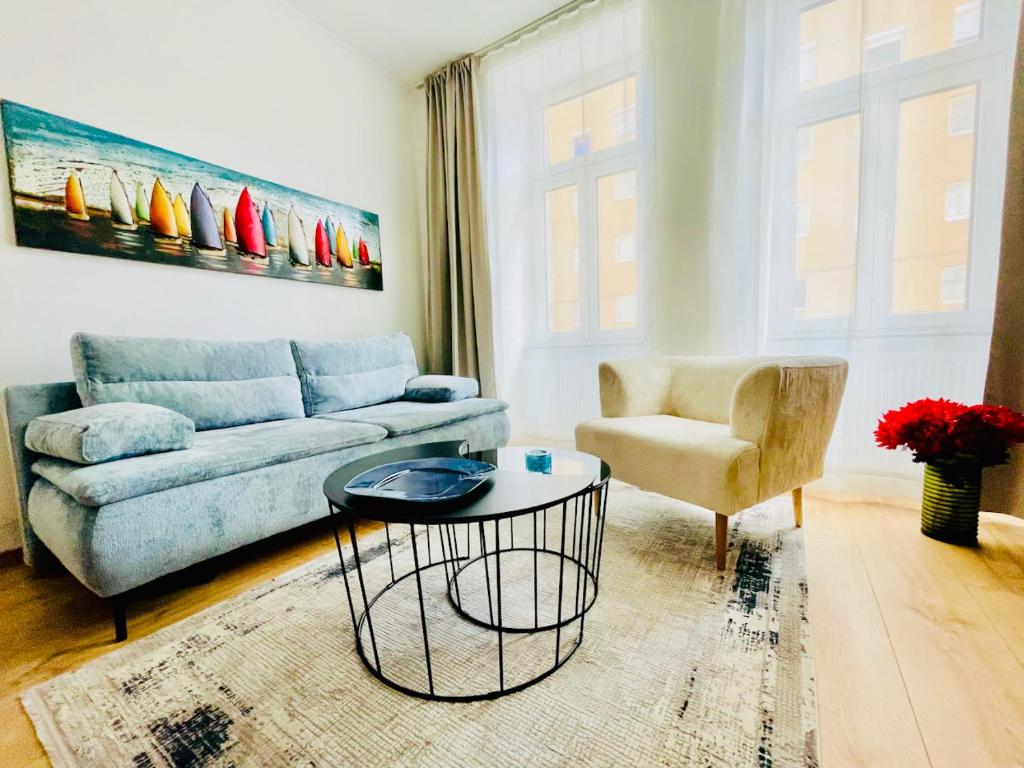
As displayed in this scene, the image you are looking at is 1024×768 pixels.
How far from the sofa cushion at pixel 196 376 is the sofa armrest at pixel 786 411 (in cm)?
198

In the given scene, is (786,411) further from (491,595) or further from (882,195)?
(882,195)

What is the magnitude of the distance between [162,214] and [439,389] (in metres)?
1.53

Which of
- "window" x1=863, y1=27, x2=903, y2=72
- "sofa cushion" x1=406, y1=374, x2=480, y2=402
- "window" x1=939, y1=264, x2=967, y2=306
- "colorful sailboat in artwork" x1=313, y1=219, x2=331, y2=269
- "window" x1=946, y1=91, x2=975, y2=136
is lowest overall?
"sofa cushion" x1=406, y1=374, x2=480, y2=402

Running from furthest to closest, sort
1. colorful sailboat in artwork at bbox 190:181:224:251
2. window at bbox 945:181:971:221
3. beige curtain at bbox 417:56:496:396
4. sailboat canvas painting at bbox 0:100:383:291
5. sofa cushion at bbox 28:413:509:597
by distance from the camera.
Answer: beige curtain at bbox 417:56:496:396 < colorful sailboat in artwork at bbox 190:181:224:251 < window at bbox 945:181:971:221 < sailboat canvas painting at bbox 0:100:383:291 < sofa cushion at bbox 28:413:509:597

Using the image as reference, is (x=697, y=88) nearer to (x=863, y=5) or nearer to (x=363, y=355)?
(x=863, y=5)

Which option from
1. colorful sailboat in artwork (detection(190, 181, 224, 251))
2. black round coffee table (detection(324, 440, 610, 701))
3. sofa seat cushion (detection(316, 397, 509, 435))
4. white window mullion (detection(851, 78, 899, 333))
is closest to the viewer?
black round coffee table (detection(324, 440, 610, 701))

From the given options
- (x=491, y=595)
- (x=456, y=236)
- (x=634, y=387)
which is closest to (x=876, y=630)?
(x=491, y=595)

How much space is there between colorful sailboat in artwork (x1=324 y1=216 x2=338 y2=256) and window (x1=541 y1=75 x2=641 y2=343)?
4.57 feet

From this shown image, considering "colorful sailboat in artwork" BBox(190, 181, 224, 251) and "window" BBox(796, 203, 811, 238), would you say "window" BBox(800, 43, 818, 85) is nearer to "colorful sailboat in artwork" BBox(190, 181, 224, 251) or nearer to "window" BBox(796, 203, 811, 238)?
"window" BBox(796, 203, 811, 238)

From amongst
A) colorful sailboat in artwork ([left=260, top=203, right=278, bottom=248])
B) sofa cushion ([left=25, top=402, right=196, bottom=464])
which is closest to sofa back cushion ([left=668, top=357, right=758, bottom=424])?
sofa cushion ([left=25, top=402, right=196, bottom=464])

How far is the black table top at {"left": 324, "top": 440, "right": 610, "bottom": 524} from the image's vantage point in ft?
2.69

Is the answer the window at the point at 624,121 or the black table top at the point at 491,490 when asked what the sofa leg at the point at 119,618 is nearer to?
the black table top at the point at 491,490

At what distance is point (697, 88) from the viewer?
7.18ft

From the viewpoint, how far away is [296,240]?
8.13 ft
